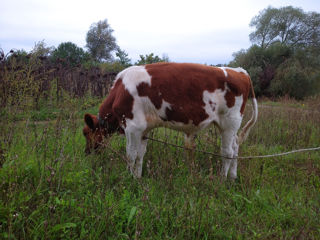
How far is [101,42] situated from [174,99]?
46.5 metres

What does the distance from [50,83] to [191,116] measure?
7.02 metres

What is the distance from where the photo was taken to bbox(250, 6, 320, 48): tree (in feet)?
81.2

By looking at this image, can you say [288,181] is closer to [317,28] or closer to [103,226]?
[103,226]

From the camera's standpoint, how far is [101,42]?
4556cm

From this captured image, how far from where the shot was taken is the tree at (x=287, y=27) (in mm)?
24737

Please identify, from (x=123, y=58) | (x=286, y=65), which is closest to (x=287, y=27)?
(x=286, y=65)

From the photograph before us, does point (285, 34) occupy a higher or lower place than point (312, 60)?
higher

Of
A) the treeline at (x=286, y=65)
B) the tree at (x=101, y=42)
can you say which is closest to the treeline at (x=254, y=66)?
the treeline at (x=286, y=65)

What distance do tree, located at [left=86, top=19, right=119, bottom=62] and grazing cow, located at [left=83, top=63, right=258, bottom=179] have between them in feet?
143

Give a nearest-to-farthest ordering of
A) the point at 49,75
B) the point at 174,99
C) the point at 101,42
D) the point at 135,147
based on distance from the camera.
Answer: the point at 174,99, the point at 135,147, the point at 49,75, the point at 101,42

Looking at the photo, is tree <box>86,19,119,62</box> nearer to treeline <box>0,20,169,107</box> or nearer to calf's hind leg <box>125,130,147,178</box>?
treeline <box>0,20,169,107</box>

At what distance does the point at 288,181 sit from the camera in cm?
344

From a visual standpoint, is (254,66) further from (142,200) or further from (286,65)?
(142,200)

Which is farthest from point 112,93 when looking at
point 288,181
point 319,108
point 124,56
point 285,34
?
point 285,34
